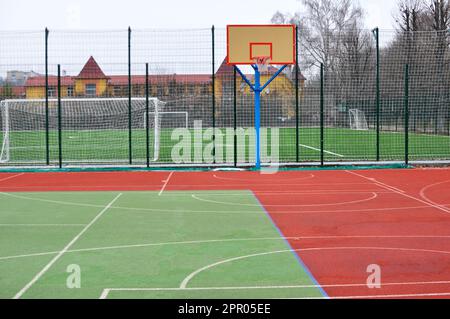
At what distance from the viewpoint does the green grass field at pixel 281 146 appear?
2178 centimetres

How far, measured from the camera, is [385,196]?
11.4 meters

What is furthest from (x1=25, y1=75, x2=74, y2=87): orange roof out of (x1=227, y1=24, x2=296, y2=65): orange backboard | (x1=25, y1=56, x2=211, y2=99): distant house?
(x1=227, y1=24, x2=296, y2=65): orange backboard

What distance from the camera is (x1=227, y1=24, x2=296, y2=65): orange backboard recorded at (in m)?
16.5

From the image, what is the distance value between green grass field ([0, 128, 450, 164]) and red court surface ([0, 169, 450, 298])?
464 cm

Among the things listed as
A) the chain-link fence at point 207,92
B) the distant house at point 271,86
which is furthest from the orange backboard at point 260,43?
the distant house at point 271,86

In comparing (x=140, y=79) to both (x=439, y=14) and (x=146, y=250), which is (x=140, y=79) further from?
(x=439, y=14)

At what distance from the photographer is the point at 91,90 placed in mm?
20750

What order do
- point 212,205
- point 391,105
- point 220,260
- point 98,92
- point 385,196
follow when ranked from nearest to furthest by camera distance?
point 220,260 → point 212,205 → point 385,196 → point 98,92 → point 391,105

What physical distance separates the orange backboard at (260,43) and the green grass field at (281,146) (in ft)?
11.8

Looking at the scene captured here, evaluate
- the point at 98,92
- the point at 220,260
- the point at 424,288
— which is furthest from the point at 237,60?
the point at 424,288

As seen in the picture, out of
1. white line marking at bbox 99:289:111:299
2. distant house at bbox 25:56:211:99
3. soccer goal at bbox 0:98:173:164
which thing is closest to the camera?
white line marking at bbox 99:289:111:299

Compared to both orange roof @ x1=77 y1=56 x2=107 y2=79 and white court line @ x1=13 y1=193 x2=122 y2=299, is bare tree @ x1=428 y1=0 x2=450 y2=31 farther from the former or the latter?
white court line @ x1=13 y1=193 x2=122 y2=299

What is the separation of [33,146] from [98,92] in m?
8.43

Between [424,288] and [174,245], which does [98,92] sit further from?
[424,288]
